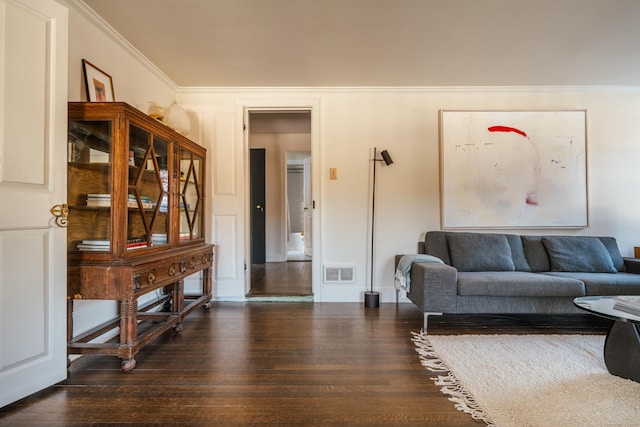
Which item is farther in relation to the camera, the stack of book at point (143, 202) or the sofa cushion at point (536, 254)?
the sofa cushion at point (536, 254)

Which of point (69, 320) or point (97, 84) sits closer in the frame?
point (69, 320)

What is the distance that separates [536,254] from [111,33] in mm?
4380

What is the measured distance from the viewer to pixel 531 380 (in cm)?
177

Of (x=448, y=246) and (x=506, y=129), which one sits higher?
(x=506, y=129)

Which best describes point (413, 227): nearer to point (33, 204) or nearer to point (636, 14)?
point (636, 14)

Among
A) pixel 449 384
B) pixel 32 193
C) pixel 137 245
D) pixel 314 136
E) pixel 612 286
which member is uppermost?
pixel 314 136

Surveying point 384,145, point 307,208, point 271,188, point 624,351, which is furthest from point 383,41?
point 307,208

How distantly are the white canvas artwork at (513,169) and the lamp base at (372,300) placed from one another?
1133mm

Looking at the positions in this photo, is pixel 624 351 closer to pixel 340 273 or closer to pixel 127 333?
pixel 340 273

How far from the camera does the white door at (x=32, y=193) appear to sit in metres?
1.52

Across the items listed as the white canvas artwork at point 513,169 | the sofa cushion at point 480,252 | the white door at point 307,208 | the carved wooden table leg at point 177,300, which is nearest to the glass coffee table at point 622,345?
the sofa cushion at point 480,252

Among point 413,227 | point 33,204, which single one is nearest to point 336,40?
point 413,227

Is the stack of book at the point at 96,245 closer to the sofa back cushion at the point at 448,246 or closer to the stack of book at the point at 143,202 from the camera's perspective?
the stack of book at the point at 143,202

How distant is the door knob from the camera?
67.2 inches
